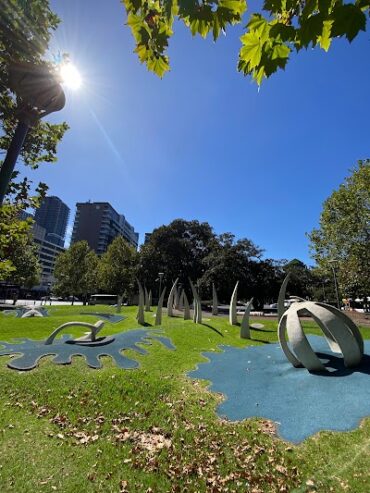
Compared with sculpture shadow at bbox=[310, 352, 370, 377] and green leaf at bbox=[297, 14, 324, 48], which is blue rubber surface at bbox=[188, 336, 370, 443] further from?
green leaf at bbox=[297, 14, 324, 48]

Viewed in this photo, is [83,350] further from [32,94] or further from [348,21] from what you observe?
[348,21]

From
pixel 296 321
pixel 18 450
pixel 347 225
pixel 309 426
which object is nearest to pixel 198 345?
pixel 296 321

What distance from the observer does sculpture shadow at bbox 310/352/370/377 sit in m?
10.4

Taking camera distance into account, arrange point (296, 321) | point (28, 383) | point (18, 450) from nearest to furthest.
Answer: point (18, 450)
point (28, 383)
point (296, 321)

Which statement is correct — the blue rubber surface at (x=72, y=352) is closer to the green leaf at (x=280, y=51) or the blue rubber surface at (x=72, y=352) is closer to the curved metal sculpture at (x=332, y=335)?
the curved metal sculpture at (x=332, y=335)

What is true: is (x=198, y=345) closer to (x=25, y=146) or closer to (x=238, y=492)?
(x=238, y=492)

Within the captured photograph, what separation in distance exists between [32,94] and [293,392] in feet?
33.3

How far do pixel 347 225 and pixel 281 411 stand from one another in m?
24.0

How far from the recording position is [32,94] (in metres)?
3.71

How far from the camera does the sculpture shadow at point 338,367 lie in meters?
10.4

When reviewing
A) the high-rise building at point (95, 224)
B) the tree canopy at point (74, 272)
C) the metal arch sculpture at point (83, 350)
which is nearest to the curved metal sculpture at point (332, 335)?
the metal arch sculpture at point (83, 350)

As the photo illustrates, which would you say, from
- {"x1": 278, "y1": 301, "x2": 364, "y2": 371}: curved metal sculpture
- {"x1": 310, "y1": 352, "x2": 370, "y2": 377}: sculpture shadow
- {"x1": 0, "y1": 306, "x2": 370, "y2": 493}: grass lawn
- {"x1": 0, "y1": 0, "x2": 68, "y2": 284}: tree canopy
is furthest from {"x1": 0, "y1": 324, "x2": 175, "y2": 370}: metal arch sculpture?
{"x1": 0, "y1": 0, "x2": 68, "y2": 284}: tree canopy

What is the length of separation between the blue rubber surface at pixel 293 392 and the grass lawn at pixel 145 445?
1.43 feet

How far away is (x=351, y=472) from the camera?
5574 millimetres
